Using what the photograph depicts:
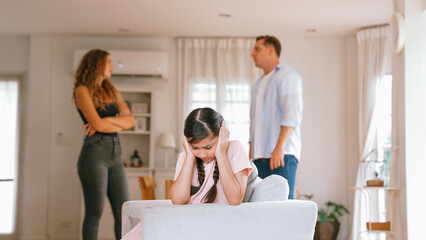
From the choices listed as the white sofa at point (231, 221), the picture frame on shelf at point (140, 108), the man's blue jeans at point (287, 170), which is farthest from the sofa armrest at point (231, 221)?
the picture frame on shelf at point (140, 108)

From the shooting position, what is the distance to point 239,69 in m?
6.64

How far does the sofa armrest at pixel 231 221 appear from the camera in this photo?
1.92 m

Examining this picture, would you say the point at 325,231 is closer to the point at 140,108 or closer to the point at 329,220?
the point at 329,220

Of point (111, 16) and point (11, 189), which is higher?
point (111, 16)

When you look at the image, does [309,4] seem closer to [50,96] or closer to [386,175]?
[386,175]

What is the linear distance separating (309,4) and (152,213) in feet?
13.0

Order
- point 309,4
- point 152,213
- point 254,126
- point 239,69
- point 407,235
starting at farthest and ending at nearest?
point 239,69, point 309,4, point 407,235, point 254,126, point 152,213

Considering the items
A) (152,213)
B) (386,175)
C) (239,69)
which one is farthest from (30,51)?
(152,213)

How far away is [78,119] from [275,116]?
377 centimetres

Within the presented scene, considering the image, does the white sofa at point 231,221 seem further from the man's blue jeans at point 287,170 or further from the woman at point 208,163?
the man's blue jeans at point 287,170

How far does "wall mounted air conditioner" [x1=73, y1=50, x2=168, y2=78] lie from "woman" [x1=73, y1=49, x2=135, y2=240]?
2.80 meters

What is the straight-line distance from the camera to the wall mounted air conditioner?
650 cm

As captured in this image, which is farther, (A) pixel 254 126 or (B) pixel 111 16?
(B) pixel 111 16

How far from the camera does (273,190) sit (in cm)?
214
